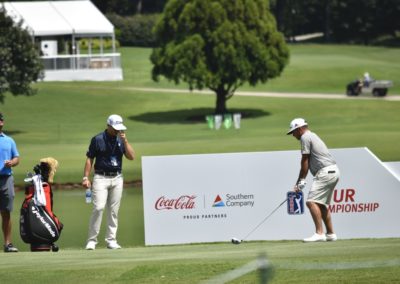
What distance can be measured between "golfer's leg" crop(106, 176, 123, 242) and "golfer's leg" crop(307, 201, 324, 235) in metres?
2.66

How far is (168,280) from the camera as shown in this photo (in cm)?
1137

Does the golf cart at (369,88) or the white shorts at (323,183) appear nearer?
the white shorts at (323,183)

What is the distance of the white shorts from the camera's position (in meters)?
16.0

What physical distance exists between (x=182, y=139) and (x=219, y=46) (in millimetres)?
14013

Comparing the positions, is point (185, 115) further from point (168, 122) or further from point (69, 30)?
point (69, 30)

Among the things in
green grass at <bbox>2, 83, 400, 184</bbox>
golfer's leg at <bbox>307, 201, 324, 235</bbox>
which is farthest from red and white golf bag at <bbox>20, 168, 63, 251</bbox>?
green grass at <bbox>2, 83, 400, 184</bbox>

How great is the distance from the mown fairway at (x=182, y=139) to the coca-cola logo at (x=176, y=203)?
717mm

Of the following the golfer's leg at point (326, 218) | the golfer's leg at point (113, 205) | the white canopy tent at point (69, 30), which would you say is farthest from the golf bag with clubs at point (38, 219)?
the white canopy tent at point (69, 30)

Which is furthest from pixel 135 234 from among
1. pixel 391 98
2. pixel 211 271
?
pixel 391 98

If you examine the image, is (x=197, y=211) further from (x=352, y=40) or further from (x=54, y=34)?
(x=352, y=40)

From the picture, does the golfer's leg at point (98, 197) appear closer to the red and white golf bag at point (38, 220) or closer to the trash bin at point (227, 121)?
the red and white golf bag at point (38, 220)

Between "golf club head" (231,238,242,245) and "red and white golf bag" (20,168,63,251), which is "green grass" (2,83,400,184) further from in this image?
"red and white golf bag" (20,168,63,251)

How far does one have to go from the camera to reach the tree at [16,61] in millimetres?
51531

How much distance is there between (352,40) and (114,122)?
92.5 metres
